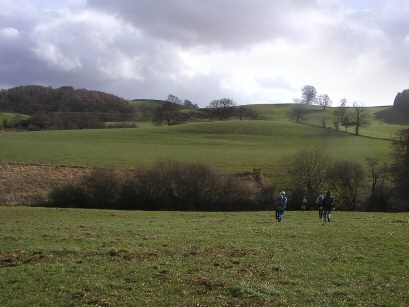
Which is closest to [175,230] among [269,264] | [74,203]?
[269,264]

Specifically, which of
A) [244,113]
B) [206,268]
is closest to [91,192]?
[206,268]

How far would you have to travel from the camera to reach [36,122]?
15800 cm

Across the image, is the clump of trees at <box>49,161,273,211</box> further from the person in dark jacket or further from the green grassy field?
the green grassy field

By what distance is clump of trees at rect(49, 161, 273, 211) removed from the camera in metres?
57.5

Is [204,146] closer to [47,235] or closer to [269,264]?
[47,235]

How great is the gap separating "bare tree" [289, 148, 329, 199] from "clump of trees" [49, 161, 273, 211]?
730cm

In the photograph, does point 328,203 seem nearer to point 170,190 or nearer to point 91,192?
point 170,190

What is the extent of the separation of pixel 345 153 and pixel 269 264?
8217 cm

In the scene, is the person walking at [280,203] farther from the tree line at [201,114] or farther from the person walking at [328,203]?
the tree line at [201,114]

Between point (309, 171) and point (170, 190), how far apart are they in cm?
2193

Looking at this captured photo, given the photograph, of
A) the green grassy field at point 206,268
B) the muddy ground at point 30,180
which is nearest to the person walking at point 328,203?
the green grassy field at point 206,268

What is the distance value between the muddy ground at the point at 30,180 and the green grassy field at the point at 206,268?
113 feet

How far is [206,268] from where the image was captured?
1488 centimetres

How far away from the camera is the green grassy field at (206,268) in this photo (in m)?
11.9
